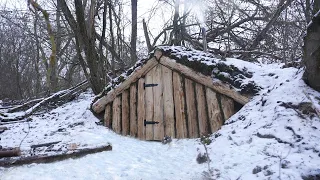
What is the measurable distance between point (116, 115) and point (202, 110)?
1.79 meters

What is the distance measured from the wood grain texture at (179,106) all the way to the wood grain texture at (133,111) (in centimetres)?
84

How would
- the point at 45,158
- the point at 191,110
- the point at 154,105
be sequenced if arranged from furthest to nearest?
1. the point at 154,105
2. the point at 191,110
3. the point at 45,158

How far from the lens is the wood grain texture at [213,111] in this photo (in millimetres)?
4875

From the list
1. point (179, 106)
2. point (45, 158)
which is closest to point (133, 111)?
point (179, 106)

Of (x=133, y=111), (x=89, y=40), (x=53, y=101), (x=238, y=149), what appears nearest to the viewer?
(x=238, y=149)

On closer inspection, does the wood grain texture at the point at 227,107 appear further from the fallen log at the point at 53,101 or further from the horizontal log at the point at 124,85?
the fallen log at the point at 53,101

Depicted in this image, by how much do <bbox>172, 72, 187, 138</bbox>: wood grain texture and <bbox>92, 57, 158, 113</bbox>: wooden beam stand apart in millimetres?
524

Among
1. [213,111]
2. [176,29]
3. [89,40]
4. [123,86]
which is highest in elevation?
[176,29]

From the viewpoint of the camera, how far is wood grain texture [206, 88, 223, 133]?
4.88 meters

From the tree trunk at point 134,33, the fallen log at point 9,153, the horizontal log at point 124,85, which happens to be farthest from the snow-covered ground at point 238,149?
the tree trunk at point 134,33

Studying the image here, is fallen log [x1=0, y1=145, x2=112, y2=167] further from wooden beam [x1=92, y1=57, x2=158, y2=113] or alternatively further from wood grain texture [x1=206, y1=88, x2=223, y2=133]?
wood grain texture [x1=206, y1=88, x2=223, y2=133]

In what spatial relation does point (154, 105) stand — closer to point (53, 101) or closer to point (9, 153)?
point (9, 153)

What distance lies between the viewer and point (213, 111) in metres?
4.95

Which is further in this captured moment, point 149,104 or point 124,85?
point 124,85
